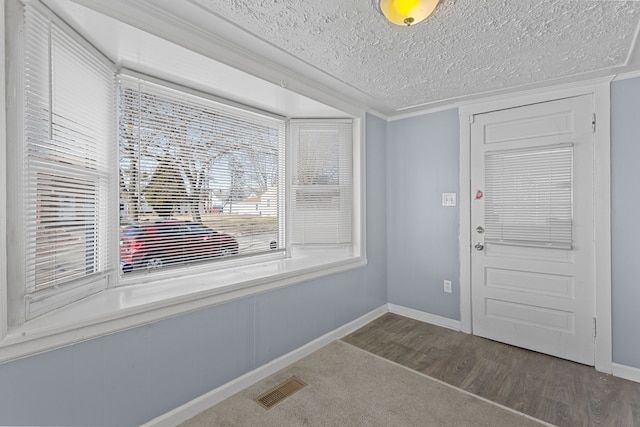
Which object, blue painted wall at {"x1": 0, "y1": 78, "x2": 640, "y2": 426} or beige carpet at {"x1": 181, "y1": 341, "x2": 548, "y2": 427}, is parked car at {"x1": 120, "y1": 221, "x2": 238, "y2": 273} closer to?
blue painted wall at {"x1": 0, "y1": 78, "x2": 640, "y2": 426}

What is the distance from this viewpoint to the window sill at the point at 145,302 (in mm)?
1251

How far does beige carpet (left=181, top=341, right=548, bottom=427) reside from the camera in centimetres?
176

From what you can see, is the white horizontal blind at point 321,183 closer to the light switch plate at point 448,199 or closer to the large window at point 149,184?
the large window at point 149,184

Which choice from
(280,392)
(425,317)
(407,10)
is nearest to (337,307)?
(280,392)

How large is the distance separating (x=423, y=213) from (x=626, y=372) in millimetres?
1907

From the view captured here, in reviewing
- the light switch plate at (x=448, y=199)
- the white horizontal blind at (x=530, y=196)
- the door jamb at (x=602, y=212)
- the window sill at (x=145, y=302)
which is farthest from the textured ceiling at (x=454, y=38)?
the window sill at (x=145, y=302)

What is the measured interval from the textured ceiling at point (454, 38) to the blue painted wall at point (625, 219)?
12.2 inches

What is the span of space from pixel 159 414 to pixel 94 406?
35 centimetres

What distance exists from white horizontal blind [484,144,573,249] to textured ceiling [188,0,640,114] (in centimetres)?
61

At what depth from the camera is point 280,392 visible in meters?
2.01

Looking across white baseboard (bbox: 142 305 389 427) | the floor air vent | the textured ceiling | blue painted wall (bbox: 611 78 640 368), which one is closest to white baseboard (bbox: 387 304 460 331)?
white baseboard (bbox: 142 305 389 427)

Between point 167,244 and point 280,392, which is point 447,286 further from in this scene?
point 167,244

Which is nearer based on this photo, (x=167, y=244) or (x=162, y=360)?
(x=162, y=360)

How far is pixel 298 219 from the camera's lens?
2.94m
